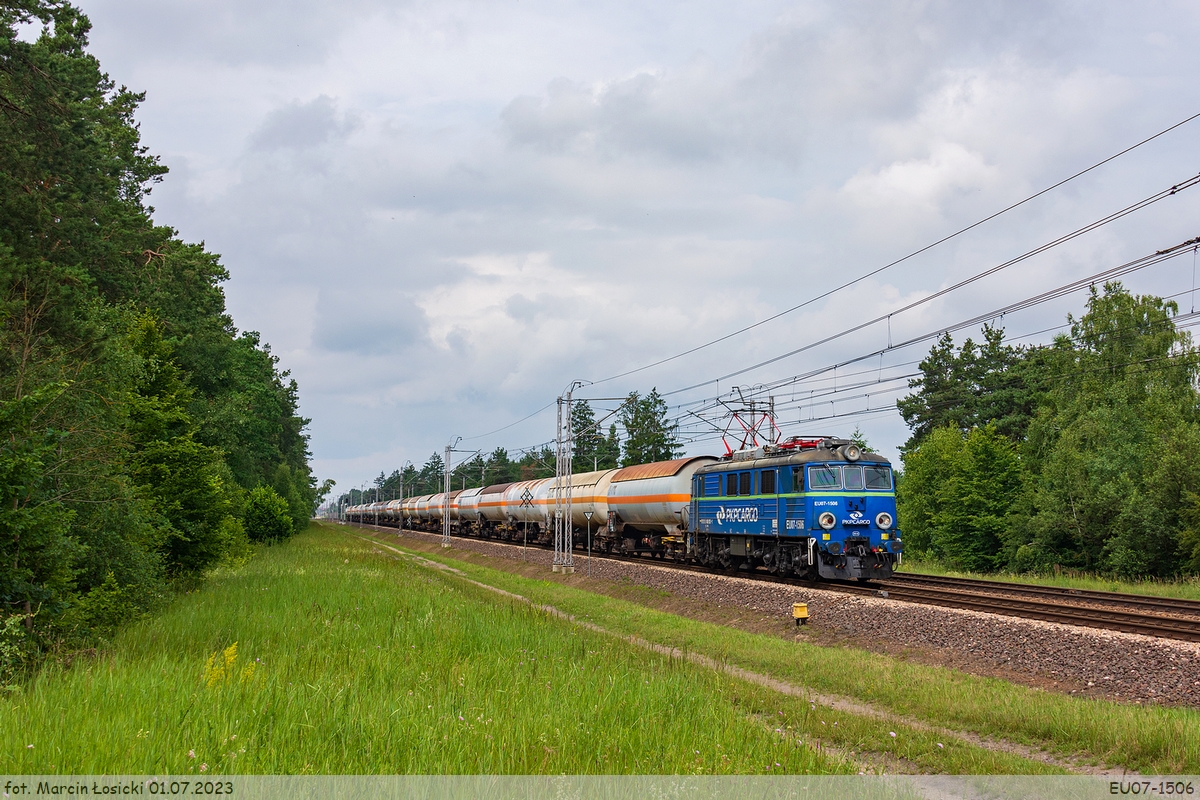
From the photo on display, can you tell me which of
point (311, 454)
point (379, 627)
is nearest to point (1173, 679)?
point (379, 627)

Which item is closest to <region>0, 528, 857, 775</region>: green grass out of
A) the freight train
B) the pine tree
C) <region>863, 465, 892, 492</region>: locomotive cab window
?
the freight train

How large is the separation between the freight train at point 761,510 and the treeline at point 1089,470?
16.1 m

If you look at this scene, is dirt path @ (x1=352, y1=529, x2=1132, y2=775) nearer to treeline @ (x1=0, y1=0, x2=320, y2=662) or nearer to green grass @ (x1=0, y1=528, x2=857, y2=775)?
green grass @ (x1=0, y1=528, x2=857, y2=775)

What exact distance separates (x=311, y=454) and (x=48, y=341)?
124 metres

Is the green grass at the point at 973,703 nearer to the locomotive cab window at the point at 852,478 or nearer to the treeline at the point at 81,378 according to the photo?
the locomotive cab window at the point at 852,478

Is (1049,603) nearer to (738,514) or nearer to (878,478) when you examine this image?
(878,478)

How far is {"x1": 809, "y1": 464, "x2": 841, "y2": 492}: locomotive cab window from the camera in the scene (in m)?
24.5

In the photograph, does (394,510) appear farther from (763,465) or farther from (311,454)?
(763,465)

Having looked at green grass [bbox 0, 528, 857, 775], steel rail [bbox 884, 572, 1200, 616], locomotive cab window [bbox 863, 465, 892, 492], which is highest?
locomotive cab window [bbox 863, 465, 892, 492]

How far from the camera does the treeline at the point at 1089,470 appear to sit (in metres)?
35.1

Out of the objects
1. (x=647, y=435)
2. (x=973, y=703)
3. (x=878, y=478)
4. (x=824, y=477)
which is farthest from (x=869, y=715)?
(x=647, y=435)

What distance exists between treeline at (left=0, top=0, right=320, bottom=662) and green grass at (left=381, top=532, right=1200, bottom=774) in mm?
11128

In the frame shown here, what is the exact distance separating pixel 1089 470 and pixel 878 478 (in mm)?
20441

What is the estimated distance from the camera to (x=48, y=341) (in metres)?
16.9
